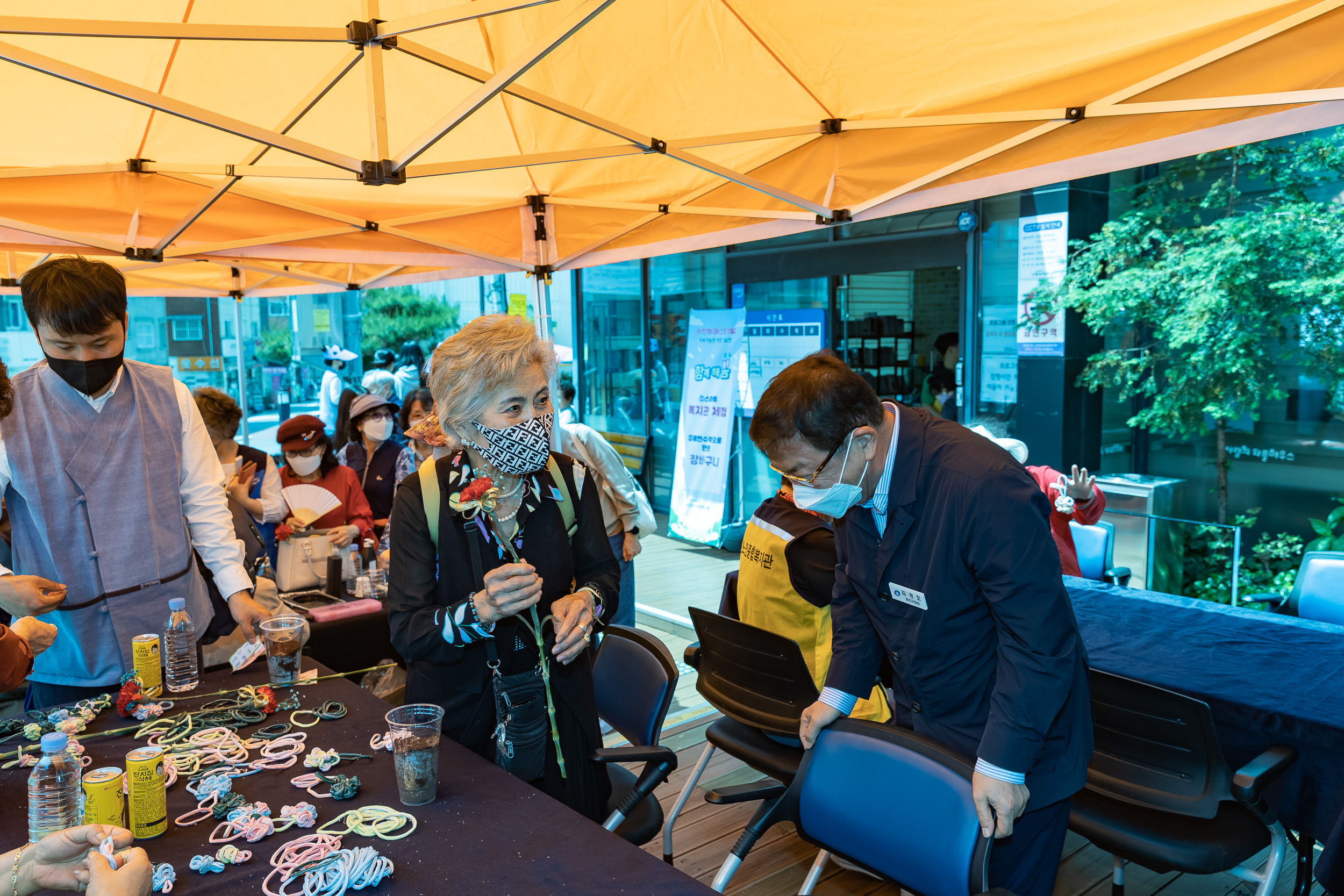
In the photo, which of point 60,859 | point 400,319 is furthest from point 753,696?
point 400,319

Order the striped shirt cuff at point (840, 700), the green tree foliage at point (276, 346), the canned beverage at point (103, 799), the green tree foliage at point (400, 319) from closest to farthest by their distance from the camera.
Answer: the canned beverage at point (103, 799) < the striped shirt cuff at point (840, 700) < the green tree foliage at point (276, 346) < the green tree foliage at point (400, 319)

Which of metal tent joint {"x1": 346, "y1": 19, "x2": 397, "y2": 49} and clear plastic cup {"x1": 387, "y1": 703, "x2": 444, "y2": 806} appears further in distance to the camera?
metal tent joint {"x1": 346, "y1": 19, "x2": 397, "y2": 49}

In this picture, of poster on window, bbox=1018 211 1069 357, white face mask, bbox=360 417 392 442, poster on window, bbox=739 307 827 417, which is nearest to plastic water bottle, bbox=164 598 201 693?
white face mask, bbox=360 417 392 442

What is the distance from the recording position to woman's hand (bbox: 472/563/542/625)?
1.65 meters

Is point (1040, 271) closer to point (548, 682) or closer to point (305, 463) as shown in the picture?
point (305, 463)

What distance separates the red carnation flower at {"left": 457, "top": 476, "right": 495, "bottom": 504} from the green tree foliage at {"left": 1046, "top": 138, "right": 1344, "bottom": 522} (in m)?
4.80

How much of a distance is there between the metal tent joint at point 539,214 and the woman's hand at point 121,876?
3.89m

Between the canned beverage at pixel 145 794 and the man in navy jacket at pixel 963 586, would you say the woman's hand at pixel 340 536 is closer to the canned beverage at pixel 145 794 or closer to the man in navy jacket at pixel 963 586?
the canned beverage at pixel 145 794

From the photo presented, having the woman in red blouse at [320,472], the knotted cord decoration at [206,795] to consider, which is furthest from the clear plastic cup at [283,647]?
the woman in red blouse at [320,472]

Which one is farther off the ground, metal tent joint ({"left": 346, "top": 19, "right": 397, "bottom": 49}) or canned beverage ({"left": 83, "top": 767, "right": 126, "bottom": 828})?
metal tent joint ({"left": 346, "top": 19, "right": 397, "bottom": 49})

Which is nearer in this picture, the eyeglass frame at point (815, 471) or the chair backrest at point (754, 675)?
the eyeglass frame at point (815, 471)

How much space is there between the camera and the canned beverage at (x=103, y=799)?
1405 mm

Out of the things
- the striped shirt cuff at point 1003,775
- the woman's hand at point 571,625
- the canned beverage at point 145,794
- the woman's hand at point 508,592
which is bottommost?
the striped shirt cuff at point 1003,775

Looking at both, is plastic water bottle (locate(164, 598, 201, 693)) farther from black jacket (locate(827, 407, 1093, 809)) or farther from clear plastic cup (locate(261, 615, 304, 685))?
black jacket (locate(827, 407, 1093, 809))
